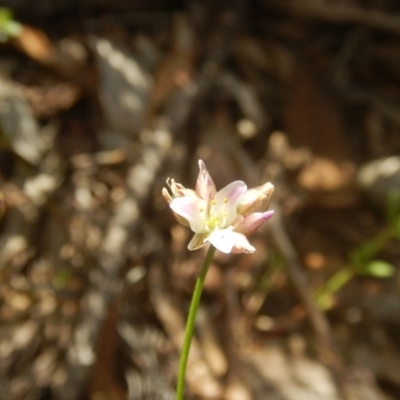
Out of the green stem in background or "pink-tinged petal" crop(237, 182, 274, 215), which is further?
"pink-tinged petal" crop(237, 182, 274, 215)

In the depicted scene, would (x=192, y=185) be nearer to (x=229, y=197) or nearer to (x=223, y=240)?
(x=229, y=197)

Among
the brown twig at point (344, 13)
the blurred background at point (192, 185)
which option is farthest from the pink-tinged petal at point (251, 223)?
the brown twig at point (344, 13)

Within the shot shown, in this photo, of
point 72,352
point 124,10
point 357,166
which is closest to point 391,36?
point 357,166

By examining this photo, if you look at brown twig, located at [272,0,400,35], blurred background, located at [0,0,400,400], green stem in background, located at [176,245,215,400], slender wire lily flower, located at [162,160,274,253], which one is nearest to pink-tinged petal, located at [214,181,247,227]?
slender wire lily flower, located at [162,160,274,253]

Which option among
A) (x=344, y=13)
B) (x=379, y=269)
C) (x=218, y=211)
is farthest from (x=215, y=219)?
(x=344, y=13)

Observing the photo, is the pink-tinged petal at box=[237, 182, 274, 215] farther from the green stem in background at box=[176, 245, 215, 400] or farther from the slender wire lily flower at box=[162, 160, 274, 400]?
the green stem in background at box=[176, 245, 215, 400]

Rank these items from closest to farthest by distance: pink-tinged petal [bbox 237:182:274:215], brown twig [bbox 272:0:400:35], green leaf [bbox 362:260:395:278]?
pink-tinged petal [bbox 237:182:274:215] < green leaf [bbox 362:260:395:278] < brown twig [bbox 272:0:400:35]
